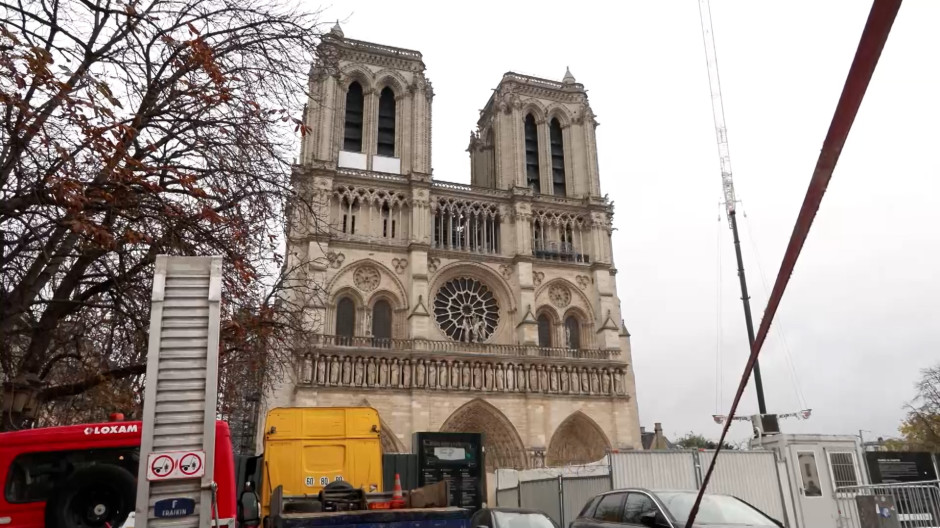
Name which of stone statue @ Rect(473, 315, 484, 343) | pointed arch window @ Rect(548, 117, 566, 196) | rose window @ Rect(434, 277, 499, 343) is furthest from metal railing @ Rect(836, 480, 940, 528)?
pointed arch window @ Rect(548, 117, 566, 196)

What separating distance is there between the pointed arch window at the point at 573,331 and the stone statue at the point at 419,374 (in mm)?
8064

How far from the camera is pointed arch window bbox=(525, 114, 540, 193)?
116 feet

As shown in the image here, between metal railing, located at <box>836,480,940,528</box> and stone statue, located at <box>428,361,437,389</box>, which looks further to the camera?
stone statue, located at <box>428,361,437,389</box>

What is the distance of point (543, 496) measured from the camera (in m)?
15.8

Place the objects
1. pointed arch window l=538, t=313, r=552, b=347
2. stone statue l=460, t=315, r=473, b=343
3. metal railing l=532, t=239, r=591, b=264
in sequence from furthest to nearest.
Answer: metal railing l=532, t=239, r=591, b=264 < pointed arch window l=538, t=313, r=552, b=347 < stone statue l=460, t=315, r=473, b=343

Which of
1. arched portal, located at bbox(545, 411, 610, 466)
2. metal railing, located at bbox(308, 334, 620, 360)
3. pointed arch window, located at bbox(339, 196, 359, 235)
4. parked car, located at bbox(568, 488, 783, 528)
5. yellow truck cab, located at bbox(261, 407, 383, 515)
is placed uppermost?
pointed arch window, located at bbox(339, 196, 359, 235)

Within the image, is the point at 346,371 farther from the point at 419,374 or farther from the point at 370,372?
the point at 419,374

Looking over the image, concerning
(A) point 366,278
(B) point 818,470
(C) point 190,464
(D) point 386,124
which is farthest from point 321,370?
(C) point 190,464

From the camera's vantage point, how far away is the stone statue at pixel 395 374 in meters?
27.8

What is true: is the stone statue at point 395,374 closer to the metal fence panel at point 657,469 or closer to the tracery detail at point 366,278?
the tracery detail at point 366,278

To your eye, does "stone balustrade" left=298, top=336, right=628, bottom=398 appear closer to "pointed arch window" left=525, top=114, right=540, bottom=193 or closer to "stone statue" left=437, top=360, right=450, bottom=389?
"stone statue" left=437, top=360, right=450, bottom=389

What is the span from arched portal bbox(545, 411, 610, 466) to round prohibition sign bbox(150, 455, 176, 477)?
27406 mm

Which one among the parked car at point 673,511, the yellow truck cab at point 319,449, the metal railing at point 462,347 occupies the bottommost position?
the parked car at point 673,511

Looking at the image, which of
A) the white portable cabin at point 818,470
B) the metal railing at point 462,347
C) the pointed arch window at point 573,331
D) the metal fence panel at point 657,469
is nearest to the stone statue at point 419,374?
the metal railing at point 462,347
